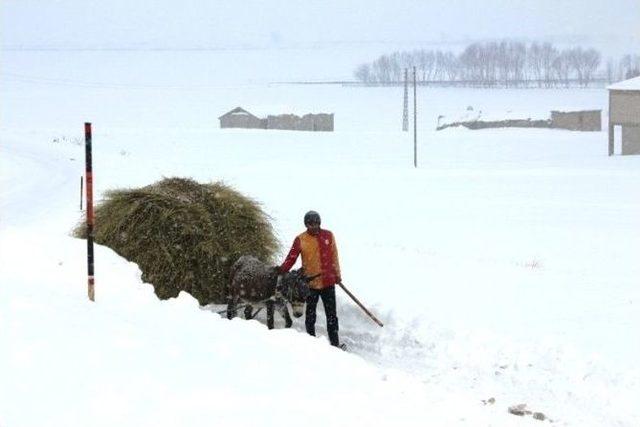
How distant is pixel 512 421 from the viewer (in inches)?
266

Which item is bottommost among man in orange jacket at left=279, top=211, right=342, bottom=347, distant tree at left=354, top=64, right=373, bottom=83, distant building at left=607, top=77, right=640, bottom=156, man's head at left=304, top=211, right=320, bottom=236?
man in orange jacket at left=279, top=211, right=342, bottom=347

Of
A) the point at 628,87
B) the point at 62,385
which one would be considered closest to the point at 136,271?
the point at 62,385

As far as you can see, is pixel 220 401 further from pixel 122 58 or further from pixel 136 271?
pixel 122 58

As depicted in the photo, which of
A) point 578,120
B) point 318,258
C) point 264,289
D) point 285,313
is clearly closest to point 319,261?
point 318,258

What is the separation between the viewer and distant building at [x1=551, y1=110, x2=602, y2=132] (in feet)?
301

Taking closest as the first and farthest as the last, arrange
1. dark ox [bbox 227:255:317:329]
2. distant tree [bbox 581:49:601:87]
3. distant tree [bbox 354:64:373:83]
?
dark ox [bbox 227:255:317:329]
distant tree [bbox 354:64:373:83]
distant tree [bbox 581:49:601:87]

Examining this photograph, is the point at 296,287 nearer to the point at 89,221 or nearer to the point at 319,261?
the point at 319,261

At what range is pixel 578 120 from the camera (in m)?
91.7

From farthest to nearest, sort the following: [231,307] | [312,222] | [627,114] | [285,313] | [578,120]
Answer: [578,120] < [627,114] < [231,307] < [285,313] < [312,222]

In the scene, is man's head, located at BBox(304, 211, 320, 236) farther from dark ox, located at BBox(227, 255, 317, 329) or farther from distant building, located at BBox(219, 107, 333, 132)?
Answer: distant building, located at BBox(219, 107, 333, 132)

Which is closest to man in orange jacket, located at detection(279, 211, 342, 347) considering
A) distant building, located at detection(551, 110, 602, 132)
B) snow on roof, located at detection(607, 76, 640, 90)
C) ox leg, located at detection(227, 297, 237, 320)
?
ox leg, located at detection(227, 297, 237, 320)

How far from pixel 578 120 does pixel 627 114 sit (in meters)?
31.7

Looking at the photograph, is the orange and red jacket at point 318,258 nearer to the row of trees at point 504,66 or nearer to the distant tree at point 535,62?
the row of trees at point 504,66

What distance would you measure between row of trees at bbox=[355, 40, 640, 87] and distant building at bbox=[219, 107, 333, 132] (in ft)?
268
